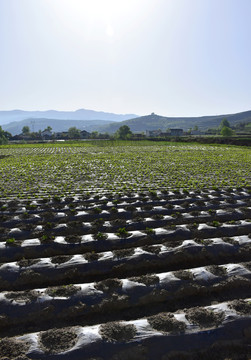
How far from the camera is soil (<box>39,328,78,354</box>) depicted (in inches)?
110

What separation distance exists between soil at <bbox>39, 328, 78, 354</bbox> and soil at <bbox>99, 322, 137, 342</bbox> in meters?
0.38

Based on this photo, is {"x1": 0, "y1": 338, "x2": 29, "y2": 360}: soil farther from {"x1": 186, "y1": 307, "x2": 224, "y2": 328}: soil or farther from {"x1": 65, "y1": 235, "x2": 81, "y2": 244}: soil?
{"x1": 65, "y1": 235, "x2": 81, "y2": 244}: soil

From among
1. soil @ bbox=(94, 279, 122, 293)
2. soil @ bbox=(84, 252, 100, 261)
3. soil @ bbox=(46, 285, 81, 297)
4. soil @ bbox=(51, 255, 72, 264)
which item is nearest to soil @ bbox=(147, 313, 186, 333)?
soil @ bbox=(94, 279, 122, 293)

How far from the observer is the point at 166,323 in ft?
10.2

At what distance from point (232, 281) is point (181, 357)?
1.78m

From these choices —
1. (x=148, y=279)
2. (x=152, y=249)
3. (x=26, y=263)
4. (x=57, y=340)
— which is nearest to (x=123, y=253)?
(x=152, y=249)

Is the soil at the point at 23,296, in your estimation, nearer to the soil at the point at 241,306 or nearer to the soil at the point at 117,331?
the soil at the point at 117,331

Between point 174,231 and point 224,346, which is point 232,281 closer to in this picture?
point 224,346

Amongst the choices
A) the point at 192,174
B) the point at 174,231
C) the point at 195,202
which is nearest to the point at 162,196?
the point at 195,202

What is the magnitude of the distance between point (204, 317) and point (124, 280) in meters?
1.39

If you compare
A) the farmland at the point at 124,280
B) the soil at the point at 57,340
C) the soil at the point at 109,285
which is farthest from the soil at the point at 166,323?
the soil at the point at 57,340

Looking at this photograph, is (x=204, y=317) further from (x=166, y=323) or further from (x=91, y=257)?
(x=91, y=257)

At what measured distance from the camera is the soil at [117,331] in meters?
2.91

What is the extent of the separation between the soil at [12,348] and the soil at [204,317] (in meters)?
2.21
